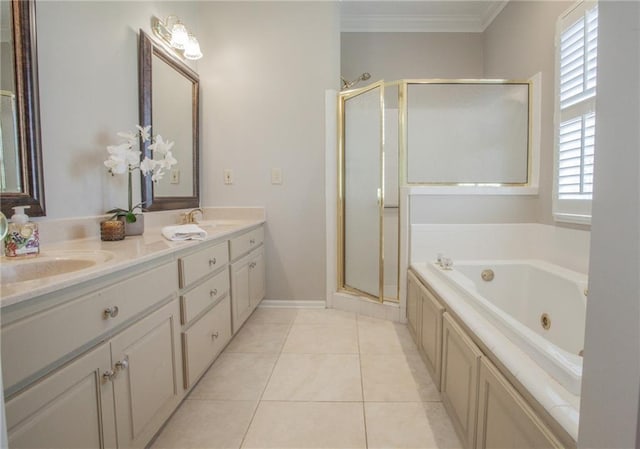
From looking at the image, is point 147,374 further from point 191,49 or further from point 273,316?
point 191,49

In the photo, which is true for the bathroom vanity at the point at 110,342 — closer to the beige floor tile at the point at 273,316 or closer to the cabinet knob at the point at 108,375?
the cabinet knob at the point at 108,375

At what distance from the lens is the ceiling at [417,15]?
9.11 feet

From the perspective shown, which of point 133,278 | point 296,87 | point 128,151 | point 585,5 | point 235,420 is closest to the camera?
point 133,278

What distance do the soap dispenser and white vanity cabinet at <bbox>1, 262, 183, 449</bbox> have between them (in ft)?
1.40

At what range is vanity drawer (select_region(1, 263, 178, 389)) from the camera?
641 millimetres

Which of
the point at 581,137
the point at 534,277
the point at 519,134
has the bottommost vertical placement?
the point at 534,277

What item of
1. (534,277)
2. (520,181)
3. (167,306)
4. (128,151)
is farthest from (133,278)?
(520,181)

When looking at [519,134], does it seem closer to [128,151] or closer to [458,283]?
[458,283]

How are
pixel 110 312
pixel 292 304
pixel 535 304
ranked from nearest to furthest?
pixel 110 312 → pixel 535 304 → pixel 292 304

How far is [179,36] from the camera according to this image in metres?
2.05

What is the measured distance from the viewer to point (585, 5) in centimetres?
166

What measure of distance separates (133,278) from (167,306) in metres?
0.25

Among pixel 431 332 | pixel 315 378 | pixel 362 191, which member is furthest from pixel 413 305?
pixel 362 191

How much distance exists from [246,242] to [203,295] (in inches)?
26.9
